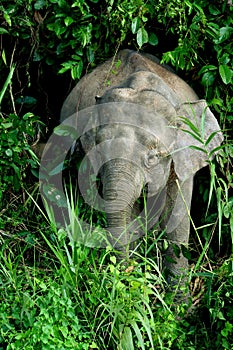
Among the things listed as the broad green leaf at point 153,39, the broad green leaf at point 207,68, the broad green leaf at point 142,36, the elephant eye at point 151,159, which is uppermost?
the broad green leaf at point 142,36

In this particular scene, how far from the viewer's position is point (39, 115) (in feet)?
25.5

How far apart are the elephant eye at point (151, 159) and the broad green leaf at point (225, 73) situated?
38.2 inches

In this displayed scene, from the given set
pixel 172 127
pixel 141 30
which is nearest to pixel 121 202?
pixel 172 127

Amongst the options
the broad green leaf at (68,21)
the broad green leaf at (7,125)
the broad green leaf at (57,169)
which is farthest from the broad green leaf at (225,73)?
the broad green leaf at (7,125)

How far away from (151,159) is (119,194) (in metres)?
0.46

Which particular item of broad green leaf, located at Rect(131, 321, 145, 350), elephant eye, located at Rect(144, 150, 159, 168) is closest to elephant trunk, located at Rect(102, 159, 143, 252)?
elephant eye, located at Rect(144, 150, 159, 168)

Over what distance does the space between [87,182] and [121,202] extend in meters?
1.01

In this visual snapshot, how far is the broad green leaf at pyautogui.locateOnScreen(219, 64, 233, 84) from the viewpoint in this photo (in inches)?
277

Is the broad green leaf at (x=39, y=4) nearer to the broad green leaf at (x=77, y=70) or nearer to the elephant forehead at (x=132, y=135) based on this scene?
the broad green leaf at (x=77, y=70)

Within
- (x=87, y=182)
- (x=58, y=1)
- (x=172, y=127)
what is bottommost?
(x=87, y=182)

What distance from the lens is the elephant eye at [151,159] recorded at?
20.9ft

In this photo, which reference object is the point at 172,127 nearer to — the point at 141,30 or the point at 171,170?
the point at 171,170

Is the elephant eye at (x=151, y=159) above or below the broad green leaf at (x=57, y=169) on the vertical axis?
above

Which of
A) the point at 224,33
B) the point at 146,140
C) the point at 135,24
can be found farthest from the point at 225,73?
the point at 146,140
